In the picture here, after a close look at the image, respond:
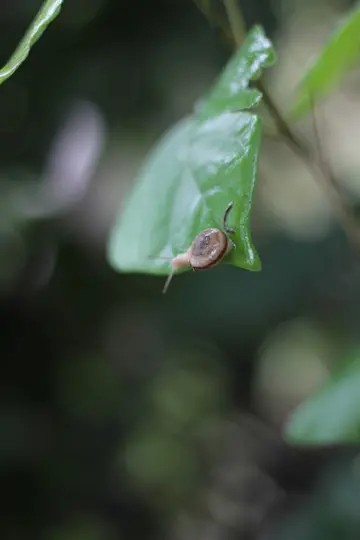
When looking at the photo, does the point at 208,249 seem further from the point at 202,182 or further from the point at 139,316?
the point at 139,316

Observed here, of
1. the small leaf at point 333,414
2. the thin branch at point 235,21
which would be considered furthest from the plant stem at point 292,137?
the small leaf at point 333,414

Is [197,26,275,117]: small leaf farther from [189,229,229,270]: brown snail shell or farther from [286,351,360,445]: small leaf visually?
[286,351,360,445]: small leaf

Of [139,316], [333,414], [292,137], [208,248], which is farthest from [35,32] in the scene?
[139,316]

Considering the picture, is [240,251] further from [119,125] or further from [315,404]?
[119,125]

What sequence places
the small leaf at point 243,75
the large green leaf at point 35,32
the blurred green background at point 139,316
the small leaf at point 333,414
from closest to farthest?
the large green leaf at point 35,32, the small leaf at point 243,75, the small leaf at point 333,414, the blurred green background at point 139,316

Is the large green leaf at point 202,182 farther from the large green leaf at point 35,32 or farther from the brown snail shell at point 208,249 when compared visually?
the large green leaf at point 35,32

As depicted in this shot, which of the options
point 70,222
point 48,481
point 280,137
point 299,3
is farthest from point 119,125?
point 280,137
